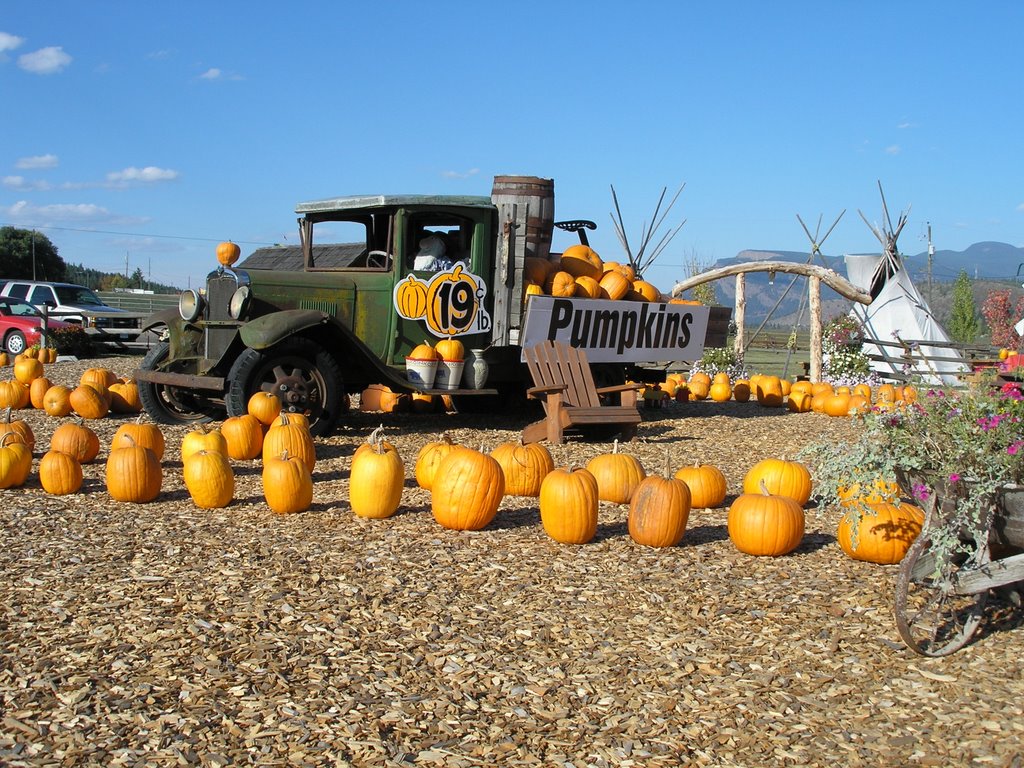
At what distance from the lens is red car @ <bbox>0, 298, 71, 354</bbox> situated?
19.8 m

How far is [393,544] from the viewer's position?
5.24 meters

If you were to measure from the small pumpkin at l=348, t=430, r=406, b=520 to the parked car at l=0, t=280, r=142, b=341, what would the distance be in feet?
52.1

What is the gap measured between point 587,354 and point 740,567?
5.47 meters

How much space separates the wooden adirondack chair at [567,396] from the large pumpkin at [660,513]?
338 cm

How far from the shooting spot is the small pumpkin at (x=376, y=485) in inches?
226

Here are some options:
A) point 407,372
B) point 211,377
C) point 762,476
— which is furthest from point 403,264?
point 762,476

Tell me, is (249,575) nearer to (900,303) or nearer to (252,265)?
(252,265)

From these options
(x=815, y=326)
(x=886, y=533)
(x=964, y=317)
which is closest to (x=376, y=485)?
(x=886, y=533)

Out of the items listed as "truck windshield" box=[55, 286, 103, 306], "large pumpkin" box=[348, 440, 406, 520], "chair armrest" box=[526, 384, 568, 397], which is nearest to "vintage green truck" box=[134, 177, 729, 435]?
"chair armrest" box=[526, 384, 568, 397]

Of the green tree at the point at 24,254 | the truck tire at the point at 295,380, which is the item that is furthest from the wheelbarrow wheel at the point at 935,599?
the green tree at the point at 24,254

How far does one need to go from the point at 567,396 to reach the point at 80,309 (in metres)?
15.9

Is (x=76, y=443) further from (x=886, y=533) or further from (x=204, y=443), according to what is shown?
(x=886, y=533)

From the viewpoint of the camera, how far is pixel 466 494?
18.2 feet

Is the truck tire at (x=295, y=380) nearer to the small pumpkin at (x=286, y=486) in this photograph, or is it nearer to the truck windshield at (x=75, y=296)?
the small pumpkin at (x=286, y=486)
